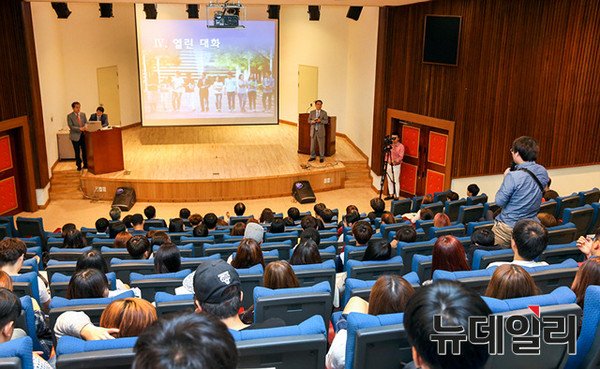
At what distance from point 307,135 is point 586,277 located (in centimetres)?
990

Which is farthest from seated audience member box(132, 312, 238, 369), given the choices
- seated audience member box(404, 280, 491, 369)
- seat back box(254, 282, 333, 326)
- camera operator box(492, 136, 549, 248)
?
camera operator box(492, 136, 549, 248)

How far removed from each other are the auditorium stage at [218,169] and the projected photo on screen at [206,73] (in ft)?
2.38

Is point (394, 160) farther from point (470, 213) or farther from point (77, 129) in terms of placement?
point (77, 129)

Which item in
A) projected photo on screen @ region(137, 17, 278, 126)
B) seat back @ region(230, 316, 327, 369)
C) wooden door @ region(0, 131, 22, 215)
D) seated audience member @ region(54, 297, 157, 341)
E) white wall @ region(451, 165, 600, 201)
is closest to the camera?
seat back @ region(230, 316, 327, 369)

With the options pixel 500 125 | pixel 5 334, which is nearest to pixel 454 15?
pixel 500 125

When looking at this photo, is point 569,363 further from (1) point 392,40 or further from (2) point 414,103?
(1) point 392,40

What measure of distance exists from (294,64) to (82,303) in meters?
13.0

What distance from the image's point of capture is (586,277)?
2916mm

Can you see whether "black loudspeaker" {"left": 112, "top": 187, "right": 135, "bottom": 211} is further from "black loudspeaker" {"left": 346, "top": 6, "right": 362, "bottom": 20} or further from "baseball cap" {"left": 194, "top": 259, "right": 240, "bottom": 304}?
"baseball cap" {"left": 194, "top": 259, "right": 240, "bottom": 304}

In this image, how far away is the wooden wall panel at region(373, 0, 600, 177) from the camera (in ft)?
29.3

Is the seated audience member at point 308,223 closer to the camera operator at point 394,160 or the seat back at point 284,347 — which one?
the camera operator at point 394,160

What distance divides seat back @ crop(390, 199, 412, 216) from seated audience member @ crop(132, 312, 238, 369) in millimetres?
7052

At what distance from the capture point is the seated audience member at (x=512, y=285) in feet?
8.84

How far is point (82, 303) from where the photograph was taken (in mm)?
3156
